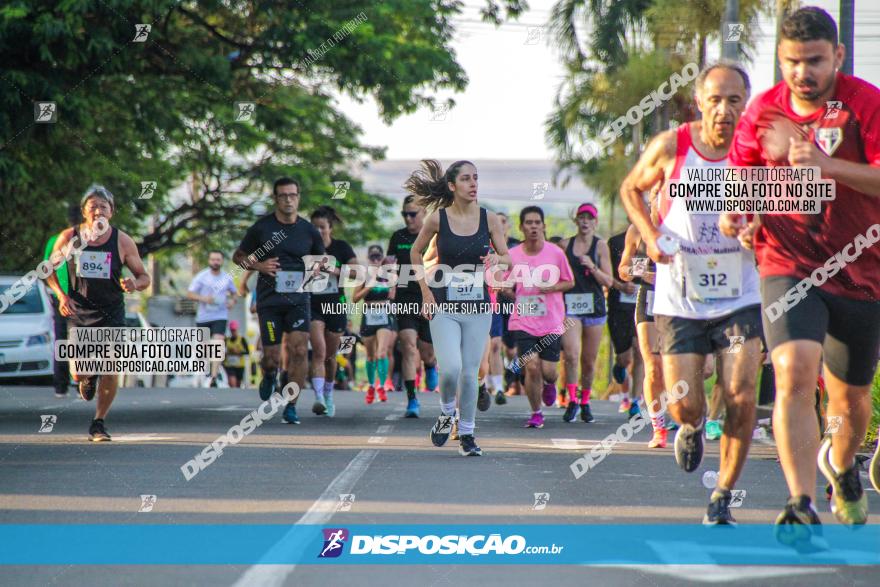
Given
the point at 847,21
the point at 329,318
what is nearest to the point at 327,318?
the point at 329,318

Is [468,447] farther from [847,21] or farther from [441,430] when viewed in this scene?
[847,21]

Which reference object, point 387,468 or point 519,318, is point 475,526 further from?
point 519,318

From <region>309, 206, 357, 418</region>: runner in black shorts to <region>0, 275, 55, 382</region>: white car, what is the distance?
26.7 feet

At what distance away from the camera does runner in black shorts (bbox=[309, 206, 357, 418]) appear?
16.7 meters

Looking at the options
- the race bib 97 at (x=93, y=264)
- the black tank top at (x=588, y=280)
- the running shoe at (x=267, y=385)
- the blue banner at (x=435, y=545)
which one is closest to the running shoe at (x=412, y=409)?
the running shoe at (x=267, y=385)

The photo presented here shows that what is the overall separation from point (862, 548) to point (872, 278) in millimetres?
1317

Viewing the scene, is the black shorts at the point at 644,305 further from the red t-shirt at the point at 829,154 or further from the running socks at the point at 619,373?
the red t-shirt at the point at 829,154

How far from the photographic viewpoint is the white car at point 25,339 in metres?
24.3

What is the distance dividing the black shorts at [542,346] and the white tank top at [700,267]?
25.2ft

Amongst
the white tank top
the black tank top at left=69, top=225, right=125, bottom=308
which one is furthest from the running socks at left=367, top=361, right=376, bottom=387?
the white tank top

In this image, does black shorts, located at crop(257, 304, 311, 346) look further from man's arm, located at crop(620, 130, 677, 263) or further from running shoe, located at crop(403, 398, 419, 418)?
man's arm, located at crop(620, 130, 677, 263)

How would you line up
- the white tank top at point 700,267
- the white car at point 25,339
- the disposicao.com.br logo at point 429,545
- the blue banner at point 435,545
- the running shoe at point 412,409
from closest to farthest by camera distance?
the blue banner at point 435,545 < the disposicao.com.br logo at point 429,545 < the white tank top at point 700,267 < the running shoe at point 412,409 < the white car at point 25,339

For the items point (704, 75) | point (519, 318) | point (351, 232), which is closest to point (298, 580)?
point (704, 75)

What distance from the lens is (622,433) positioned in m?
14.8
